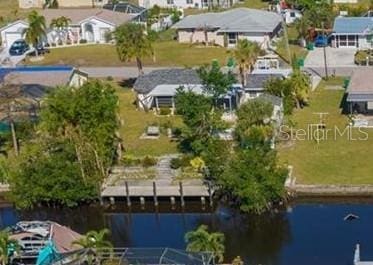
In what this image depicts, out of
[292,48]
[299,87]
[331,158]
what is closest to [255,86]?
[299,87]

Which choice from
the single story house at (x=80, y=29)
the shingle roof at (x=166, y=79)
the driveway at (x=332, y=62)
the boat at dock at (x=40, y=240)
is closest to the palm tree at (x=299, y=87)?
the shingle roof at (x=166, y=79)

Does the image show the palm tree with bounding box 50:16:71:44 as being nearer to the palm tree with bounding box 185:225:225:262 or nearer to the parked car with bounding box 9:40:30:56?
the parked car with bounding box 9:40:30:56

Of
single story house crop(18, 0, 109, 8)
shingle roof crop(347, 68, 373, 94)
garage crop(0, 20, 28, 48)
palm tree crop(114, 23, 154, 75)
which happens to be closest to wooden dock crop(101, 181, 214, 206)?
shingle roof crop(347, 68, 373, 94)

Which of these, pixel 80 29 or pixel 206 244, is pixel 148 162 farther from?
pixel 80 29

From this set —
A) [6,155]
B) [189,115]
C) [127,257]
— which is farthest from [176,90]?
[127,257]

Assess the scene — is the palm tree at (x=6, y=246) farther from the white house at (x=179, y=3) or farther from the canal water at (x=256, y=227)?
the white house at (x=179, y=3)

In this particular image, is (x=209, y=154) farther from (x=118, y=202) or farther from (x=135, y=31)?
(x=135, y=31)
